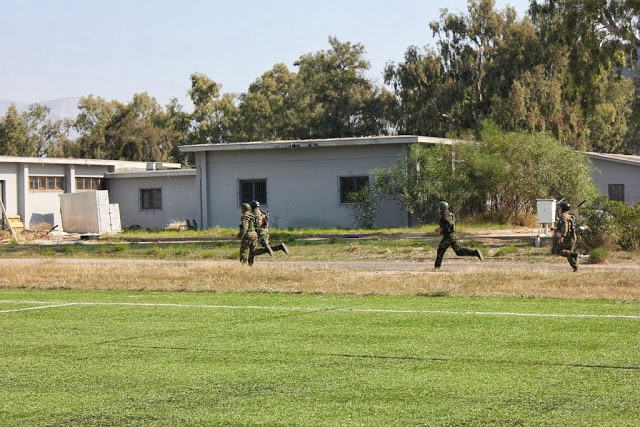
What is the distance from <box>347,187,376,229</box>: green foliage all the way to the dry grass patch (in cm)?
1716

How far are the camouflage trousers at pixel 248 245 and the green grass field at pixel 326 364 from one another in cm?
628

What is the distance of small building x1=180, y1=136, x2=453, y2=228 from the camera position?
38.6 metres

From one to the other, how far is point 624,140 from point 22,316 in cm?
6860

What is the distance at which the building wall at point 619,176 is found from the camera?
43.2 metres

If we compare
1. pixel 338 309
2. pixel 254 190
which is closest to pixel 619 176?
pixel 254 190

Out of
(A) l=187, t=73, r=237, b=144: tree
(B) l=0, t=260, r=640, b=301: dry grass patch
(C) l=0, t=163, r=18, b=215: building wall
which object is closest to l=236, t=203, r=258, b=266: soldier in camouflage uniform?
(B) l=0, t=260, r=640, b=301: dry grass patch

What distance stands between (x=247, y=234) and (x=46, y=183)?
29.0 meters

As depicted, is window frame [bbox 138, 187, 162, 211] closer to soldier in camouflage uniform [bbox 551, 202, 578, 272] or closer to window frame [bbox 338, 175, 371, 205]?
window frame [bbox 338, 175, 371, 205]

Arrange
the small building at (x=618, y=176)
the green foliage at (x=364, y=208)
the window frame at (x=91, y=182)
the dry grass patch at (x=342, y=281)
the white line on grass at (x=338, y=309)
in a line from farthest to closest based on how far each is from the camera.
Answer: the window frame at (x=91, y=182)
the small building at (x=618, y=176)
the green foliage at (x=364, y=208)
the dry grass patch at (x=342, y=281)
the white line on grass at (x=338, y=309)

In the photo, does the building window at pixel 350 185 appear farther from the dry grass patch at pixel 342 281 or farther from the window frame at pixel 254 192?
the dry grass patch at pixel 342 281

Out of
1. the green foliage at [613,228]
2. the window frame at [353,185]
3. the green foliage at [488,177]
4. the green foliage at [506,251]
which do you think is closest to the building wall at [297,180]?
the window frame at [353,185]

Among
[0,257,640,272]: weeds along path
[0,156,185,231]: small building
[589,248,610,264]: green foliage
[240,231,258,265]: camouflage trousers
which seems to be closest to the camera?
[0,257,640,272]: weeds along path

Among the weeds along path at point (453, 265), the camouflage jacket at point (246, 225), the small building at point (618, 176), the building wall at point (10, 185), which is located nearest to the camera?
the weeds along path at point (453, 265)

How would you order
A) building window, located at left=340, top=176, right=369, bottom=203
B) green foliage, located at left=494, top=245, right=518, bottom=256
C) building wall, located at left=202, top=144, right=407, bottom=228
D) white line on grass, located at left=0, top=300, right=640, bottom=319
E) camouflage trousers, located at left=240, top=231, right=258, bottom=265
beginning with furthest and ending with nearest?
building window, located at left=340, top=176, right=369, bottom=203, building wall, located at left=202, top=144, right=407, bottom=228, green foliage, located at left=494, top=245, right=518, bottom=256, camouflage trousers, located at left=240, top=231, right=258, bottom=265, white line on grass, located at left=0, top=300, right=640, bottom=319
